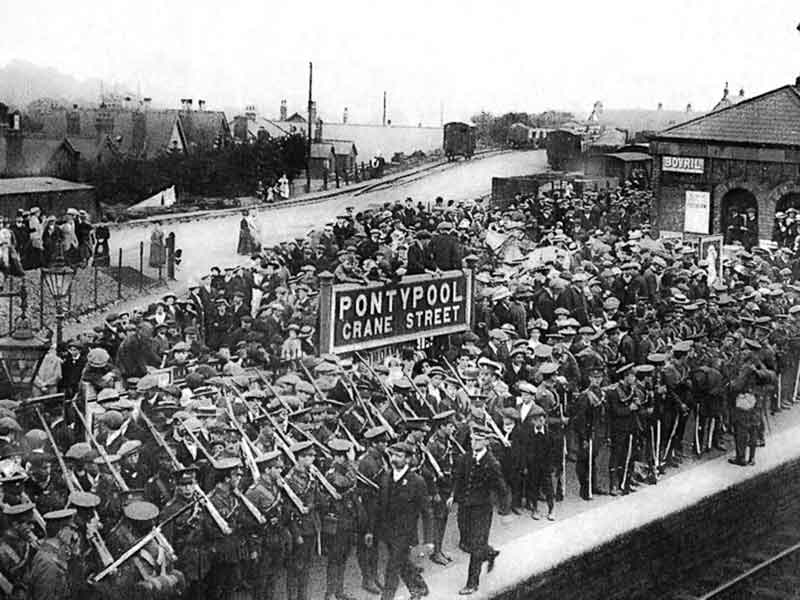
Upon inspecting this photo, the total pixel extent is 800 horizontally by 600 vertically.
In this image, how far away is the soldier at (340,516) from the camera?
6621mm

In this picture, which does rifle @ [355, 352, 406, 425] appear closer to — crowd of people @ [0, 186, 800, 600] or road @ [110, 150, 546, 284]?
crowd of people @ [0, 186, 800, 600]

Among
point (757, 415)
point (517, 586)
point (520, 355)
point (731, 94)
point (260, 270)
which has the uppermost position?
point (731, 94)

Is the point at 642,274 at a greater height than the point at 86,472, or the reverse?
the point at 642,274

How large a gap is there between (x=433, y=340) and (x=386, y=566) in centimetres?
213

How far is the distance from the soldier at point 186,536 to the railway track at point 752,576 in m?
4.00

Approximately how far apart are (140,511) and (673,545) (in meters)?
4.62

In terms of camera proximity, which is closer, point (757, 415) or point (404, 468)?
point (404, 468)

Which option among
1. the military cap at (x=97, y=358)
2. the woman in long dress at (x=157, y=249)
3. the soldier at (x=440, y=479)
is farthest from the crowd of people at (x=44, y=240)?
the soldier at (x=440, y=479)

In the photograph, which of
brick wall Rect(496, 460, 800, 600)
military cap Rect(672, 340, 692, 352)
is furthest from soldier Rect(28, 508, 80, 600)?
military cap Rect(672, 340, 692, 352)

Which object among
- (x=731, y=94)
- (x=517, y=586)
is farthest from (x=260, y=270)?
(x=731, y=94)

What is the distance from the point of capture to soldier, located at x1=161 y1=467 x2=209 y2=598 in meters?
5.98

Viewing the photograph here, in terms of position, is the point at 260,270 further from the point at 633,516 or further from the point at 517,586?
the point at 633,516

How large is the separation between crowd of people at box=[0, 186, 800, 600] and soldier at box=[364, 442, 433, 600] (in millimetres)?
13

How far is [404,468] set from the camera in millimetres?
6848
